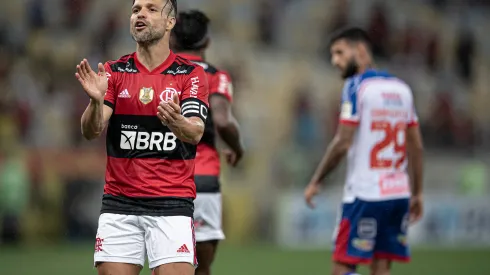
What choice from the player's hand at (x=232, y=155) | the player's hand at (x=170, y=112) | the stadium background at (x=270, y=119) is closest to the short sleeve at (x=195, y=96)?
the player's hand at (x=170, y=112)

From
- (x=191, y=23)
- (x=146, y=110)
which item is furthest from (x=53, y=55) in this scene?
(x=146, y=110)

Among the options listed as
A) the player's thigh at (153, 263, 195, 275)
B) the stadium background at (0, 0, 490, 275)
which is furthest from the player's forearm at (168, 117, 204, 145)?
the stadium background at (0, 0, 490, 275)

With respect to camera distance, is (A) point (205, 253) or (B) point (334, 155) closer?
(A) point (205, 253)

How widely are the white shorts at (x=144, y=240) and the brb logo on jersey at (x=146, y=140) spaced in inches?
17.0

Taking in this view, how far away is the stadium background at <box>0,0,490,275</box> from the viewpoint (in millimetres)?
16984

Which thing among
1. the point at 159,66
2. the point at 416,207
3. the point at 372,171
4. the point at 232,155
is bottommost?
the point at 416,207

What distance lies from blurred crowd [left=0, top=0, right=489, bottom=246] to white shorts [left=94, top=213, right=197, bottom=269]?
11339mm

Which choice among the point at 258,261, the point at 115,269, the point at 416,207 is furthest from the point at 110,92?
the point at 258,261

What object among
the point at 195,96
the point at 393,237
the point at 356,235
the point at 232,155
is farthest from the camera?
the point at 393,237

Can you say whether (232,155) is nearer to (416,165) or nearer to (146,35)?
(416,165)

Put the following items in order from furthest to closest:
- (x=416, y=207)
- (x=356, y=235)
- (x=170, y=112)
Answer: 1. (x=416, y=207)
2. (x=356, y=235)
3. (x=170, y=112)

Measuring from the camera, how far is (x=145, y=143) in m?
5.78

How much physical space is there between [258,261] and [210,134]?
279 inches

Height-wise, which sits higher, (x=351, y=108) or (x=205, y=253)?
(x=351, y=108)
